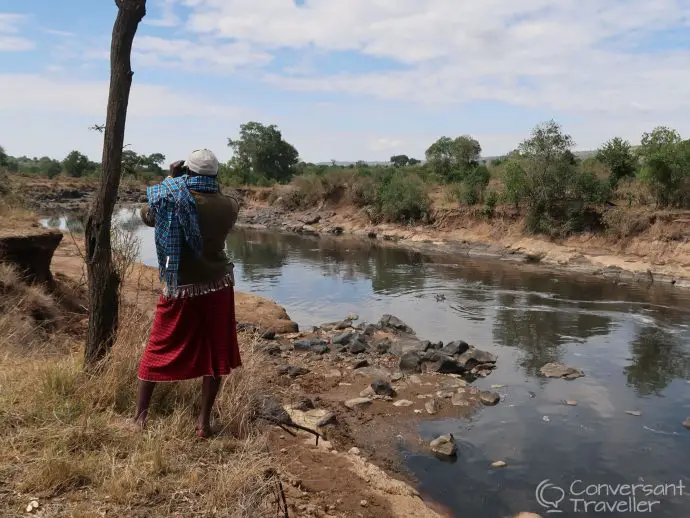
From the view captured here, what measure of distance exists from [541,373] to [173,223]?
8340 millimetres

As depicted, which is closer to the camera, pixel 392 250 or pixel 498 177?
pixel 392 250

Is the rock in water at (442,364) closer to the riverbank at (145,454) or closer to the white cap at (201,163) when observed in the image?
the riverbank at (145,454)

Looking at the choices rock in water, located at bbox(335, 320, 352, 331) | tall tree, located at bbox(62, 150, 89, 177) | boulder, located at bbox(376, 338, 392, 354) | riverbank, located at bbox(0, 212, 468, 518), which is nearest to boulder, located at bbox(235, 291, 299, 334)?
rock in water, located at bbox(335, 320, 352, 331)

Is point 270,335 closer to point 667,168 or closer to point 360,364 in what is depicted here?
point 360,364

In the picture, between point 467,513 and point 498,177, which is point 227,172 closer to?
point 498,177

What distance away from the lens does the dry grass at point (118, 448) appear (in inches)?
110

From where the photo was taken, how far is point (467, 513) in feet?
18.0

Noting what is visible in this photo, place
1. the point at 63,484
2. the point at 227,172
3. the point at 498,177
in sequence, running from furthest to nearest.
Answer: the point at 227,172, the point at 498,177, the point at 63,484

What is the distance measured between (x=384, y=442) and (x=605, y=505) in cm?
243

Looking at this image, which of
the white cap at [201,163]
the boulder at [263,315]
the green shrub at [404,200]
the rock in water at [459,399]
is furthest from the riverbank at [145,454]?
the green shrub at [404,200]

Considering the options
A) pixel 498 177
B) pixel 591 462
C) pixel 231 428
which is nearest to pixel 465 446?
pixel 591 462

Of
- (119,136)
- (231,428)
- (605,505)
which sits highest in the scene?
(119,136)

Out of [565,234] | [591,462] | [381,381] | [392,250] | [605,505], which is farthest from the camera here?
[392,250]

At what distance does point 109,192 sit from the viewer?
13.1ft
